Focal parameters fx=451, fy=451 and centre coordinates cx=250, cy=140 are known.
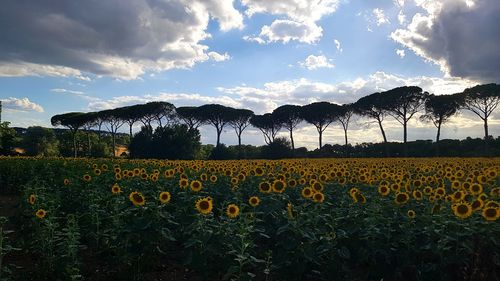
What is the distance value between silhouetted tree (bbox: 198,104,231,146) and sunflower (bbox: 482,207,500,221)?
203 ft

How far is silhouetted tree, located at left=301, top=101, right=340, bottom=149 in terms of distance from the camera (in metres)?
62.7

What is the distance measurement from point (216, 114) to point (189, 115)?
442cm

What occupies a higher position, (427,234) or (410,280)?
(427,234)

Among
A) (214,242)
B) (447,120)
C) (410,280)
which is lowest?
(410,280)

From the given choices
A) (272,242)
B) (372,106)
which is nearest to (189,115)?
(372,106)

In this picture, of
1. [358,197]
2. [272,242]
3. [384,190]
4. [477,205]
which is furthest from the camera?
[272,242]

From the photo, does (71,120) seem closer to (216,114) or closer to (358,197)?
(216,114)

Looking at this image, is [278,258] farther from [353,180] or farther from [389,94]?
[389,94]

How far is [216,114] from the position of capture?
68.0m

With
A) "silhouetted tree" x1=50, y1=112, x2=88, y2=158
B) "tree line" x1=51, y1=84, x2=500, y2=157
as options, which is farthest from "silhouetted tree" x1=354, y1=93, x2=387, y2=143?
"silhouetted tree" x1=50, y1=112, x2=88, y2=158

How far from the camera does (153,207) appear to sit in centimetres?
695

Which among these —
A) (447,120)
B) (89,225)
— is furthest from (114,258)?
(447,120)

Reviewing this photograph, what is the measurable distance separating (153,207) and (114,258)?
3.05 ft

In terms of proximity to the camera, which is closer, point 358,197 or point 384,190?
point 358,197
